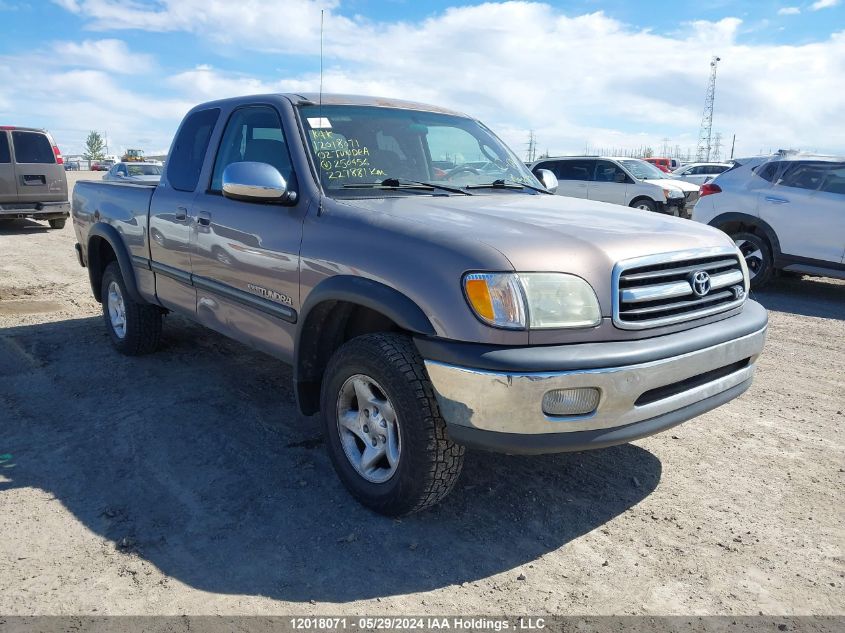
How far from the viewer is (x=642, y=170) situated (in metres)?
16.4

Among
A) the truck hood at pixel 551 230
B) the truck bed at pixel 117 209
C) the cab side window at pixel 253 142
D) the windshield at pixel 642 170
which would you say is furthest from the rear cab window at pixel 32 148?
the truck hood at pixel 551 230

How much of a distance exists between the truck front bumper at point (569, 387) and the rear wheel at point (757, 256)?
6403 millimetres

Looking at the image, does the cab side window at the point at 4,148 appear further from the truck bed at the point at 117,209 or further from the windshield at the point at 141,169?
the truck bed at the point at 117,209

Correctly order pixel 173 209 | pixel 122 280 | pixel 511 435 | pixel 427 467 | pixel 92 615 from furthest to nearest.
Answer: pixel 122 280
pixel 173 209
pixel 427 467
pixel 511 435
pixel 92 615

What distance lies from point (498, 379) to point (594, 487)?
→ 1243 millimetres

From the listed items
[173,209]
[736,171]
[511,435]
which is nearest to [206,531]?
[511,435]

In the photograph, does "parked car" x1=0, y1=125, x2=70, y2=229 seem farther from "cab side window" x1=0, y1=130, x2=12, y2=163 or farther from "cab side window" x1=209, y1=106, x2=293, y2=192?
"cab side window" x1=209, y1=106, x2=293, y2=192

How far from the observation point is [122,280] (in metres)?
5.42

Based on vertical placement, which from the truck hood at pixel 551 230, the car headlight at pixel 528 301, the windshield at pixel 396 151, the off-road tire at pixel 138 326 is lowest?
the off-road tire at pixel 138 326

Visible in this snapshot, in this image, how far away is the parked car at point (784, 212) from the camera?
8031 mm

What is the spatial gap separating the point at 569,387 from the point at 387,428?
2.92 ft

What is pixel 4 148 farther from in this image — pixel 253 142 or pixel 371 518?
pixel 371 518

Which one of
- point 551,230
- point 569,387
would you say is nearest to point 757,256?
point 551,230

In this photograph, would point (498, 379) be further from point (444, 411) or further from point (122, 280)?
point (122, 280)
